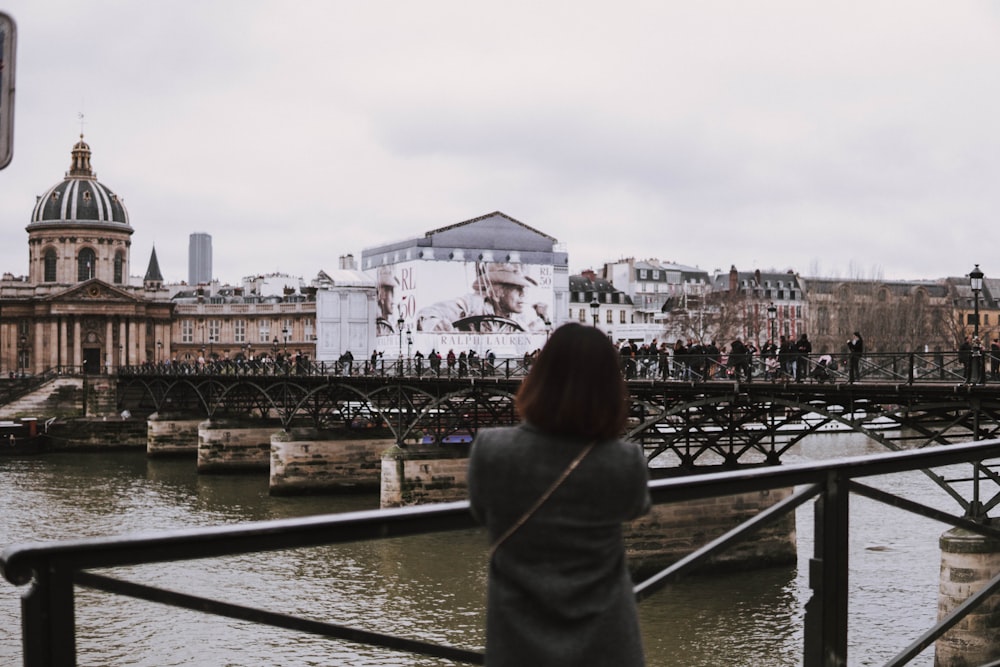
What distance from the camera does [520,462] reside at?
275 cm

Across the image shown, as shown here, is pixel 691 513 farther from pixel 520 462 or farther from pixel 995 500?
pixel 520 462

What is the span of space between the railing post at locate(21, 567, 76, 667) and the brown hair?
1.07m

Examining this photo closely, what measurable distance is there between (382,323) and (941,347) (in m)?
35.4

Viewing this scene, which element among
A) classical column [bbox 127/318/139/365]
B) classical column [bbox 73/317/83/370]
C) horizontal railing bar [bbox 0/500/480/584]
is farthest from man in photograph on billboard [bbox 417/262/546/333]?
horizontal railing bar [bbox 0/500/480/584]

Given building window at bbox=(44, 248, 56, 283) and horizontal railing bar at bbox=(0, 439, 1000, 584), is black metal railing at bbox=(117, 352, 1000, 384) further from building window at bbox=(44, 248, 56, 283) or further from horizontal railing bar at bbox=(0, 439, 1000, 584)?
building window at bbox=(44, 248, 56, 283)

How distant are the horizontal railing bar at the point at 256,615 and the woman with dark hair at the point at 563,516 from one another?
377mm

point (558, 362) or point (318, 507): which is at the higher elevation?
point (558, 362)

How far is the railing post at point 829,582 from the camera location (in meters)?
3.79

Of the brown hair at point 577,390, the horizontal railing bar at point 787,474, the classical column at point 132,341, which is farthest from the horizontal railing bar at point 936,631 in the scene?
the classical column at point 132,341

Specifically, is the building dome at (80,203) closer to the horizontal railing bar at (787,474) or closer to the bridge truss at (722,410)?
the bridge truss at (722,410)

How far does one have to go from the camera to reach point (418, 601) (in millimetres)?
21656

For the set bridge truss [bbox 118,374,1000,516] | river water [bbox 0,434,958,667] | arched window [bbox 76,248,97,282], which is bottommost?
river water [bbox 0,434,958,667]

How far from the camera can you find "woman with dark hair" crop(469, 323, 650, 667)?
274 cm

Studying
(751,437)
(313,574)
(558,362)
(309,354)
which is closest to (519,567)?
(558,362)
